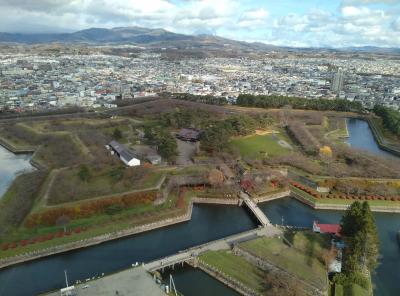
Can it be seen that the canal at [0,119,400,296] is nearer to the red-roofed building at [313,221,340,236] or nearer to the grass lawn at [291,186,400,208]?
the grass lawn at [291,186,400,208]

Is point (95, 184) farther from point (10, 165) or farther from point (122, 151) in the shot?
point (10, 165)

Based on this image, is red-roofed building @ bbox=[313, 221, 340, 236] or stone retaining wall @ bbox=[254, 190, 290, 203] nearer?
red-roofed building @ bbox=[313, 221, 340, 236]

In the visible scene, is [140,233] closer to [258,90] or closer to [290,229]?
[290,229]

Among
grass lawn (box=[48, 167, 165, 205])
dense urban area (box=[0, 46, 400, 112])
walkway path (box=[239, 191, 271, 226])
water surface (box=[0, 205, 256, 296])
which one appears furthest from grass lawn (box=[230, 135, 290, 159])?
dense urban area (box=[0, 46, 400, 112])

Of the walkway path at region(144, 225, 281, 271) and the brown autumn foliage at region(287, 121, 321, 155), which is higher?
the brown autumn foliage at region(287, 121, 321, 155)

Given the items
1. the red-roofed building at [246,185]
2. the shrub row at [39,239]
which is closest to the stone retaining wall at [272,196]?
the red-roofed building at [246,185]

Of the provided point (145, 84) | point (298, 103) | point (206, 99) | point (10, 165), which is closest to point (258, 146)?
point (298, 103)

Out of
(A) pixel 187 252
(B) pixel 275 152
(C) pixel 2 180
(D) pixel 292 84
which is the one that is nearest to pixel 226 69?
(D) pixel 292 84

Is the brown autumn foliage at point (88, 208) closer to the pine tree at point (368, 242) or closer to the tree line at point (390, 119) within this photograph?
the pine tree at point (368, 242)
